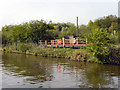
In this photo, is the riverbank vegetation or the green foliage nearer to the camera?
the green foliage

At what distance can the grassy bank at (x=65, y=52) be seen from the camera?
1828 centimetres

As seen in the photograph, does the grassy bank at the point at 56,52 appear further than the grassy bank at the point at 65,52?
Yes

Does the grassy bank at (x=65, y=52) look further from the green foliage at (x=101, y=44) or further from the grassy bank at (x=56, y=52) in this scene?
the green foliage at (x=101, y=44)

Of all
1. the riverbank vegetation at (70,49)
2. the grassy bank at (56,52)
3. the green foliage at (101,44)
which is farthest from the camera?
the grassy bank at (56,52)

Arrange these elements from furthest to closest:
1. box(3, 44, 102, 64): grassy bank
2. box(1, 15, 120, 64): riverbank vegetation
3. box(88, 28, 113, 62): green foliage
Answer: box(3, 44, 102, 64): grassy bank → box(1, 15, 120, 64): riverbank vegetation → box(88, 28, 113, 62): green foliage

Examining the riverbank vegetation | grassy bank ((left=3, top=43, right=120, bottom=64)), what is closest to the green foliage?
the riverbank vegetation

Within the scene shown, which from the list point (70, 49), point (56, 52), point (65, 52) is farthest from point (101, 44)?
point (56, 52)

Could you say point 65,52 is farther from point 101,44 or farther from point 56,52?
point 101,44

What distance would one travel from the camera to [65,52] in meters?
24.3

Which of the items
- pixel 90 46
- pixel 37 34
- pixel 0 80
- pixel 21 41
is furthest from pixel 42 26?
pixel 0 80

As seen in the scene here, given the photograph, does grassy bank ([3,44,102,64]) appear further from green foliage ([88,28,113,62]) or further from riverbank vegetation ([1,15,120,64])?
green foliage ([88,28,113,62])

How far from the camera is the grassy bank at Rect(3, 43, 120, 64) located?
18.3 m

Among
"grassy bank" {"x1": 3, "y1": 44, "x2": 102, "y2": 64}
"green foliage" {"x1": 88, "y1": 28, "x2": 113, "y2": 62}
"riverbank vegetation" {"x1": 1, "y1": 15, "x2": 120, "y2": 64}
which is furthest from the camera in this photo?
"grassy bank" {"x1": 3, "y1": 44, "x2": 102, "y2": 64}

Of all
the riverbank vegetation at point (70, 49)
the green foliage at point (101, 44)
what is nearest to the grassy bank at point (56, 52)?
the riverbank vegetation at point (70, 49)
